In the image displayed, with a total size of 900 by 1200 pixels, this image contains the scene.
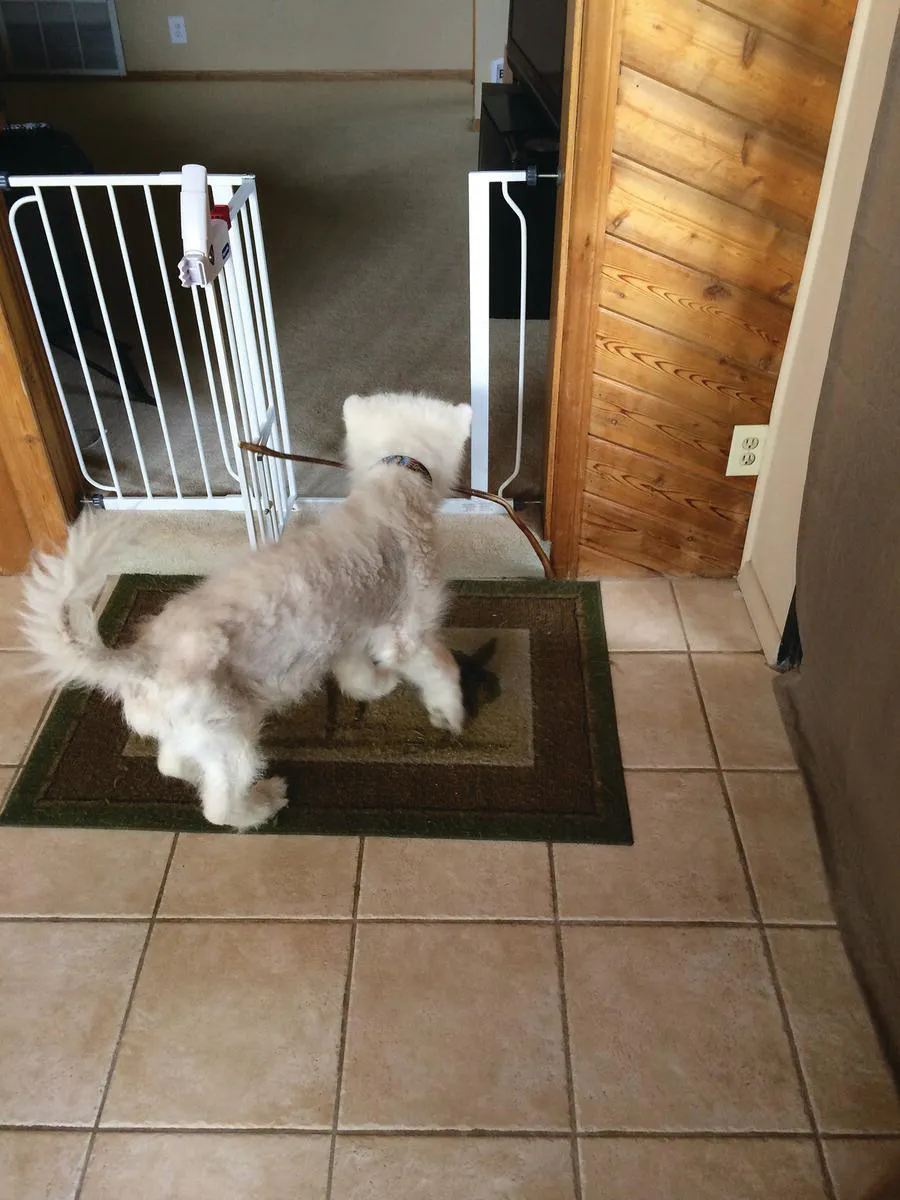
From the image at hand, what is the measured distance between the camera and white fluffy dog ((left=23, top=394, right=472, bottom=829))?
132cm

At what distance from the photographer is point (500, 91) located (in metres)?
3.68

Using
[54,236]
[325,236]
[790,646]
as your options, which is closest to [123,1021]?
[790,646]

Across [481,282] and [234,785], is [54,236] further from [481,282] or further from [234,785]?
[234,785]

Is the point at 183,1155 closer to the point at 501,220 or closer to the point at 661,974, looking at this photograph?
the point at 661,974

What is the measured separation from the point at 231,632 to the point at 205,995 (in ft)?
1.90

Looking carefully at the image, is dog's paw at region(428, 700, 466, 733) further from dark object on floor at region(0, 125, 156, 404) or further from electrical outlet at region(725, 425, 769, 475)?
dark object on floor at region(0, 125, 156, 404)

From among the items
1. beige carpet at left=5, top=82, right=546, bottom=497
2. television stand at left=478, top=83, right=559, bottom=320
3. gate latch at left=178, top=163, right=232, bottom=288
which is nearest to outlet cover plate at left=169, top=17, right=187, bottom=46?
beige carpet at left=5, top=82, right=546, bottom=497

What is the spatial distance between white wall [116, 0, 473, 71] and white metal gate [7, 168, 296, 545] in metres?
3.34

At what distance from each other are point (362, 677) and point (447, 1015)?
67 centimetres

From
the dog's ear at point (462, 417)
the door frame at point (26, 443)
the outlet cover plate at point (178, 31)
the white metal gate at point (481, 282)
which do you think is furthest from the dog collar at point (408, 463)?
the outlet cover plate at point (178, 31)

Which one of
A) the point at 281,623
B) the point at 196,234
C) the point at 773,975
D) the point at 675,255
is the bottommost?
the point at 773,975

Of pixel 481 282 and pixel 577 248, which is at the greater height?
pixel 577 248

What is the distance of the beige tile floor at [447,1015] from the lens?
124 centimetres

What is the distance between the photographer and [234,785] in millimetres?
1526
